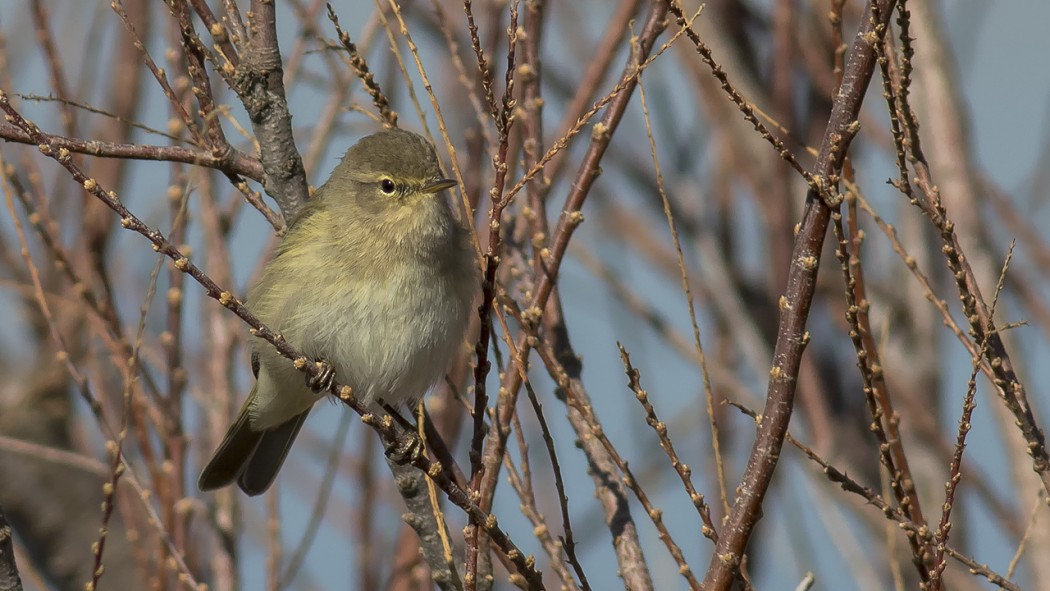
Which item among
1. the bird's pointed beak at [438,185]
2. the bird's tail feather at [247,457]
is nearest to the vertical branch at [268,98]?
the bird's pointed beak at [438,185]

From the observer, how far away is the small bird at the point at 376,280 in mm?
3373

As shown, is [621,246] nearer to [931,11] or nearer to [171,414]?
[931,11]

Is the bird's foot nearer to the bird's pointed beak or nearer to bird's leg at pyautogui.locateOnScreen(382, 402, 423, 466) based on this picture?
bird's leg at pyautogui.locateOnScreen(382, 402, 423, 466)

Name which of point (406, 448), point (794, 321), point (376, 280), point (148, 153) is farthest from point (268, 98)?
point (794, 321)

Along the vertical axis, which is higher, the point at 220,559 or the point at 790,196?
the point at 790,196

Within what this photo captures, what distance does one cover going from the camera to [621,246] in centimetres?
527

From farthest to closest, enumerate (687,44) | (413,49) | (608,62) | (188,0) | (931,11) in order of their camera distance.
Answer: (687,44) → (931,11) → (608,62) → (188,0) → (413,49)

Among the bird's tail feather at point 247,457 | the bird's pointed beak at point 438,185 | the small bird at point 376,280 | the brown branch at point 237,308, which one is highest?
the bird's pointed beak at point 438,185

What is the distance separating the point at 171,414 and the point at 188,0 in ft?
4.10

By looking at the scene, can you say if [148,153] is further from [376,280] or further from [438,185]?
[438,185]

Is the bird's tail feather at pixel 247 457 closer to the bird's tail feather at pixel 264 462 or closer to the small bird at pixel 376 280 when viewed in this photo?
the bird's tail feather at pixel 264 462

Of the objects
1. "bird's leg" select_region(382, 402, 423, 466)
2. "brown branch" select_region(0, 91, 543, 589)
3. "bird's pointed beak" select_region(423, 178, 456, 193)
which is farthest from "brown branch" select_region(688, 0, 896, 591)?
"bird's pointed beak" select_region(423, 178, 456, 193)

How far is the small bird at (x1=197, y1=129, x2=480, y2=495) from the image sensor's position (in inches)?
133

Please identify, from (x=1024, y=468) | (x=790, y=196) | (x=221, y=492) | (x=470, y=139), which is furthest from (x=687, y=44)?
(x=221, y=492)
